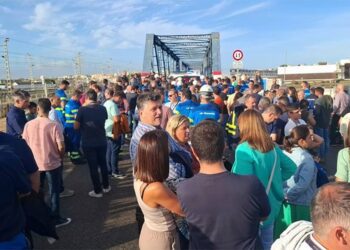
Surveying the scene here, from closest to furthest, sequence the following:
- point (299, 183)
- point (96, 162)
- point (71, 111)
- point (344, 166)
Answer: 1. point (344, 166)
2. point (299, 183)
3. point (96, 162)
4. point (71, 111)

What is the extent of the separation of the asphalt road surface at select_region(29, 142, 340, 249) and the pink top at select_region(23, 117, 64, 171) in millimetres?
988

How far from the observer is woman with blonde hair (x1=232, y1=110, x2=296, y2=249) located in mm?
2998

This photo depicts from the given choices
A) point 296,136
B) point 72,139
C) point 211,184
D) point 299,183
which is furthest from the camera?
point 72,139

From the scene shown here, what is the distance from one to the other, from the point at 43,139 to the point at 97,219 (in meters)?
1.47

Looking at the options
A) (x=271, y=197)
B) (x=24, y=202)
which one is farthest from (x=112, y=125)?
(x=271, y=197)

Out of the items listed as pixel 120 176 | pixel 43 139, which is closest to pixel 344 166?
pixel 43 139

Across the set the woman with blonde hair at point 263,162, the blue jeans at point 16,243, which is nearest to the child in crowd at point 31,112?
the blue jeans at point 16,243

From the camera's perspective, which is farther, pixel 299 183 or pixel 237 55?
pixel 237 55

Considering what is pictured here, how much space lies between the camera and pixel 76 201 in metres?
6.04

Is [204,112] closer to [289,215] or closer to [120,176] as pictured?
[120,176]

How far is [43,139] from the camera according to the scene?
492 cm

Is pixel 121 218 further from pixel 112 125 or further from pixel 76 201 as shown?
pixel 112 125

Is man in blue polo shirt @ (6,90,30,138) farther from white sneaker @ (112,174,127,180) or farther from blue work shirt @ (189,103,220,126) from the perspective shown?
blue work shirt @ (189,103,220,126)

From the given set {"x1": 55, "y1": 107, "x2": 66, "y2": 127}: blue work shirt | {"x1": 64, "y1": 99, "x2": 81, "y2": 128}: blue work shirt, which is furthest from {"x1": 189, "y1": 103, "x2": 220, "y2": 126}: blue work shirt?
{"x1": 55, "y1": 107, "x2": 66, "y2": 127}: blue work shirt
